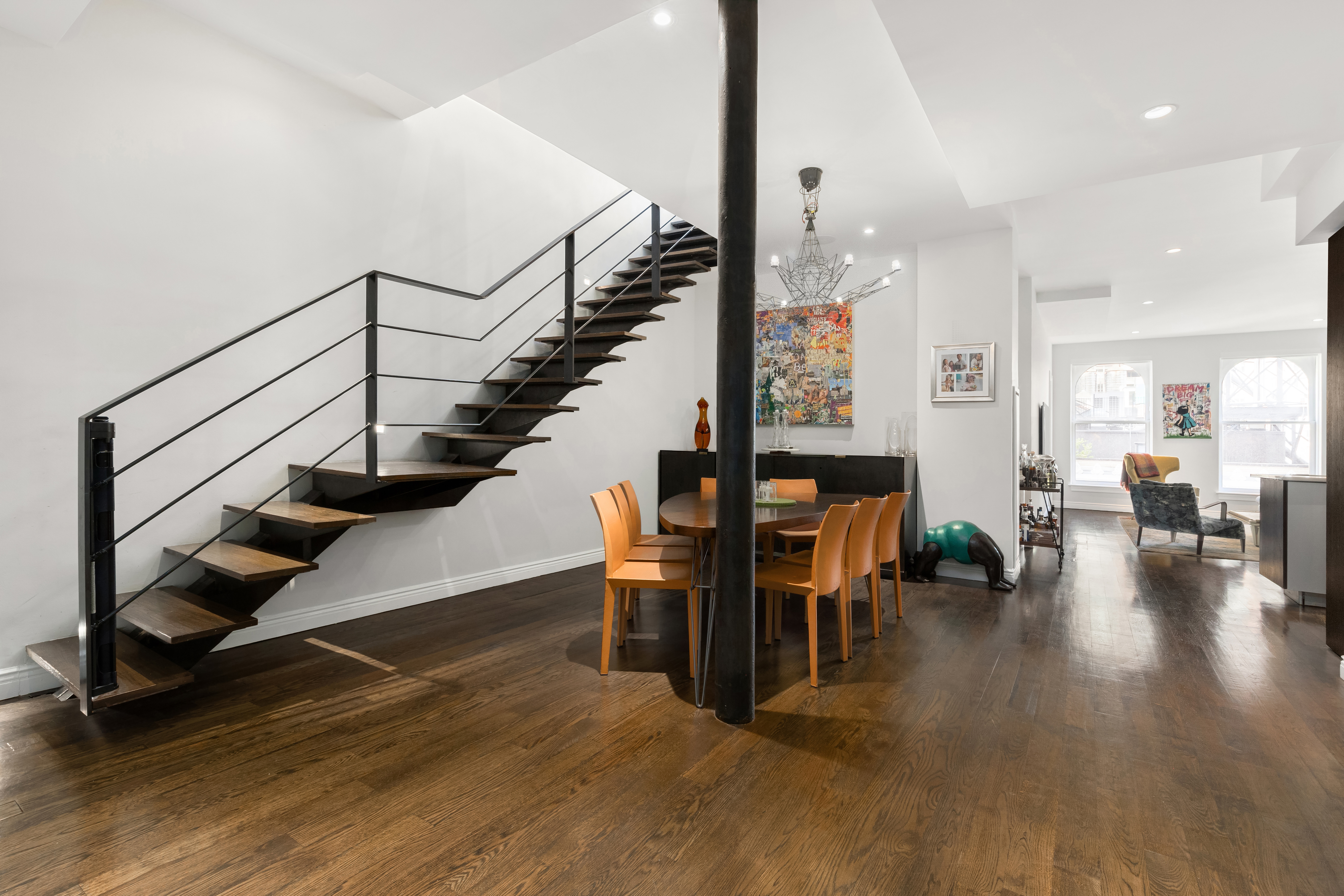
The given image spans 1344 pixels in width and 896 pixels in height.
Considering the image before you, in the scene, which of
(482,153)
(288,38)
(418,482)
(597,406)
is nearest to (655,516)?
(597,406)

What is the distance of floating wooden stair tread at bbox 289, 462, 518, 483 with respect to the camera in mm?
3111

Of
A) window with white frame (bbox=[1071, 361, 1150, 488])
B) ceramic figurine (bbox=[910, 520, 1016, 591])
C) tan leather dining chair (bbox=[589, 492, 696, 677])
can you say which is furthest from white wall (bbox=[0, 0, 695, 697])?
window with white frame (bbox=[1071, 361, 1150, 488])

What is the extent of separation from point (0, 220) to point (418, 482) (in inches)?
81.0

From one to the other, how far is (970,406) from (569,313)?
11.3ft

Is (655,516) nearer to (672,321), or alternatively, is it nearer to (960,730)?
(672,321)

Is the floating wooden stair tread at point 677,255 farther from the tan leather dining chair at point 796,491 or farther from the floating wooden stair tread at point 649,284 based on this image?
the tan leather dining chair at point 796,491

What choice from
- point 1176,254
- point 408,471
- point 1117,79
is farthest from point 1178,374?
point 408,471

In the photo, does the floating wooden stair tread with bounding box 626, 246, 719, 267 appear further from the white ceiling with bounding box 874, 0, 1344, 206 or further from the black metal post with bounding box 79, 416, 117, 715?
the black metal post with bounding box 79, 416, 117, 715

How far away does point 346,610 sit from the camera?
3.83 meters

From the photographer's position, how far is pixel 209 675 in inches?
117

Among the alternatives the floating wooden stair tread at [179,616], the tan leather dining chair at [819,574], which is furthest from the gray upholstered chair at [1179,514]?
the floating wooden stair tread at [179,616]

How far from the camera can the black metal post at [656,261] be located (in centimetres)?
467

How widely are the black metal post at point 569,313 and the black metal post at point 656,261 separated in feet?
2.30

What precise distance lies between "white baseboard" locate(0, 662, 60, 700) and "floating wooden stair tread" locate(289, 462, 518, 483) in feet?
4.33
